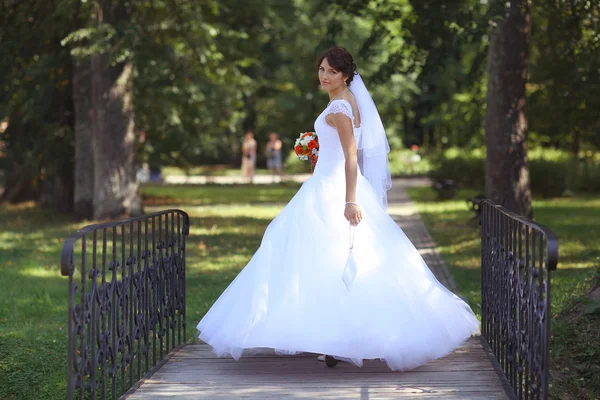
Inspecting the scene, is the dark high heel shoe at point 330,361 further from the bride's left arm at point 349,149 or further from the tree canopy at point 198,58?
the tree canopy at point 198,58

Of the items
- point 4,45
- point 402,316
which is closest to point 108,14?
point 4,45

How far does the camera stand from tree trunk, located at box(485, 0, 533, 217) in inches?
665

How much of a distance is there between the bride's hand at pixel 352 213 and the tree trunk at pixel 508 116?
428 inches

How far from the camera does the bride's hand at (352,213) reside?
6.59m

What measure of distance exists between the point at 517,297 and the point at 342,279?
124 centimetres

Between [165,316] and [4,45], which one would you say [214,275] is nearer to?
[165,316]

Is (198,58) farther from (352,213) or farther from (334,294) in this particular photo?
(334,294)

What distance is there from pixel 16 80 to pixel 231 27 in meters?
6.61

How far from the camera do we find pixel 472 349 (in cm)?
728

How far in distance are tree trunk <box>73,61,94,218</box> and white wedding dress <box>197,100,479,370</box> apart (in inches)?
570

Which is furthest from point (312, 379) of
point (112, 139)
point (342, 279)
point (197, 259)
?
point (112, 139)

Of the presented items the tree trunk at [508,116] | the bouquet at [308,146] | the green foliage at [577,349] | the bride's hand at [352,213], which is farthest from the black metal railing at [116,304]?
the tree trunk at [508,116]

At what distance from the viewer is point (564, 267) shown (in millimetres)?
13172

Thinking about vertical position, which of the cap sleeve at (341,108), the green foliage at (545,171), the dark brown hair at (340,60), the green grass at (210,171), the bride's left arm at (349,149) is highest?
the dark brown hair at (340,60)
